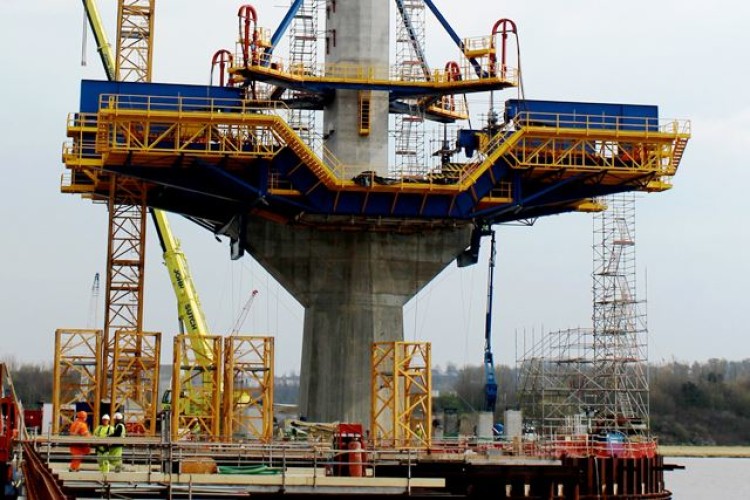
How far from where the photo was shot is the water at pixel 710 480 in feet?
349

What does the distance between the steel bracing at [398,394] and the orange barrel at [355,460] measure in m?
12.9

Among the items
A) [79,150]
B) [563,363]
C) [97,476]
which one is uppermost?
[79,150]

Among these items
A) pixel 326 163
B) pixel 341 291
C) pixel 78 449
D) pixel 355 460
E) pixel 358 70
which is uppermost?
pixel 358 70

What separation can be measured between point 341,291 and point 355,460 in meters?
24.9

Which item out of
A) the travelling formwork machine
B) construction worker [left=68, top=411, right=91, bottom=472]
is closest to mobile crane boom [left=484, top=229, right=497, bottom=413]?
the travelling formwork machine

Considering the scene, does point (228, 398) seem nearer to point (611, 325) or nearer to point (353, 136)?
point (353, 136)

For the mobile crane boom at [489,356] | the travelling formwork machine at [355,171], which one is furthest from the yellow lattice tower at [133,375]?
the mobile crane boom at [489,356]

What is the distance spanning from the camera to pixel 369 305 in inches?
2980

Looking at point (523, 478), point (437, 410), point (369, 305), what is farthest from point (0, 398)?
point (437, 410)

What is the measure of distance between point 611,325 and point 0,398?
61713 mm

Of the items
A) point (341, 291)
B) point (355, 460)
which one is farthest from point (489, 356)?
point (355, 460)

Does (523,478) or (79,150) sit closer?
(523,478)

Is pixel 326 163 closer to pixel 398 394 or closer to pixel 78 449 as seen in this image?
pixel 398 394

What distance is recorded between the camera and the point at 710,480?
12900 cm
